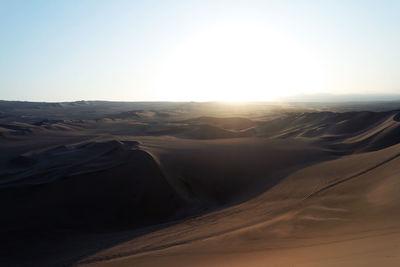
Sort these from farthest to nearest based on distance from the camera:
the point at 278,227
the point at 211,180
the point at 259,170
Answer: the point at 259,170, the point at 211,180, the point at 278,227

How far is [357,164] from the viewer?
15258 mm

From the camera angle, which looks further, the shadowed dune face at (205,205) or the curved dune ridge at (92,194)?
the curved dune ridge at (92,194)

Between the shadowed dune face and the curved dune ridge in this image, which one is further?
the curved dune ridge

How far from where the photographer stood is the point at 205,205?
45.6 ft

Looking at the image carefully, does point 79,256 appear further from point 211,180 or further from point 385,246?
point 211,180

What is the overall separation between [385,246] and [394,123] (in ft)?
75.4

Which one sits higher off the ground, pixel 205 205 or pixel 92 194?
pixel 92 194

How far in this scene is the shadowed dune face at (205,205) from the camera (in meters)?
6.63

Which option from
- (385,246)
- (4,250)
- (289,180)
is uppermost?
(385,246)

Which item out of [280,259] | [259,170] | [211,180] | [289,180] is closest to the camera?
[280,259]

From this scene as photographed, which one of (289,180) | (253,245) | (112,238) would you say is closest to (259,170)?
(289,180)

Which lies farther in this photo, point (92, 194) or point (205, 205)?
point (92, 194)

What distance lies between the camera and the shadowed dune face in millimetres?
6629

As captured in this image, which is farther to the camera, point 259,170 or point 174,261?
point 259,170
